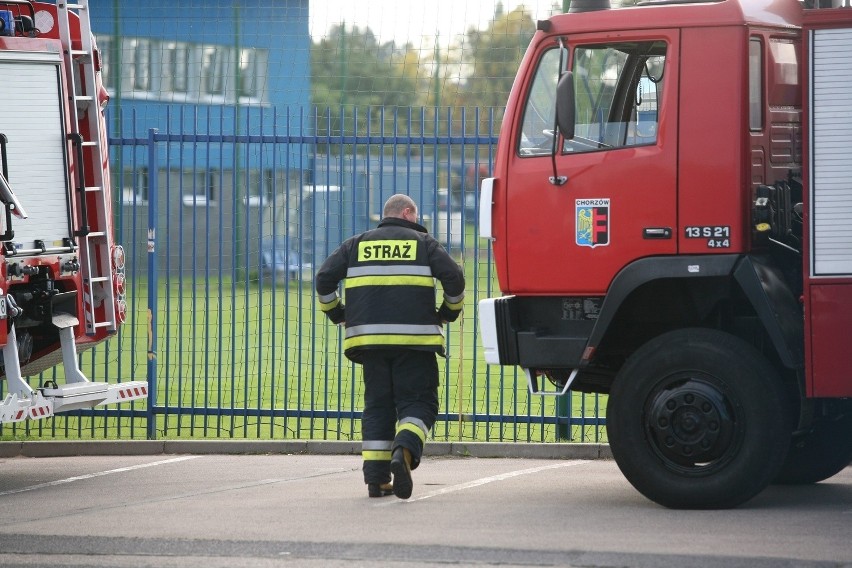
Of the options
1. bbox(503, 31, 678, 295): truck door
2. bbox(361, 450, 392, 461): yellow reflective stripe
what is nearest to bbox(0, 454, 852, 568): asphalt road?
bbox(361, 450, 392, 461): yellow reflective stripe

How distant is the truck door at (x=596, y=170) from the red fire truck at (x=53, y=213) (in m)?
3.18

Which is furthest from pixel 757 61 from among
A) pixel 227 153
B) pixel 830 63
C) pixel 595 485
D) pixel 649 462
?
pixel 227 153

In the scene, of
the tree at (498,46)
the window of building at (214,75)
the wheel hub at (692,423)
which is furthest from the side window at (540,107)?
the window of building at (214,75)

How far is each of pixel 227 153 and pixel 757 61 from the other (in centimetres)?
732

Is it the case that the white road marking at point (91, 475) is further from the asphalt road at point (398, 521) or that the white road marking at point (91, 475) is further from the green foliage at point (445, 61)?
the green foliage at point (445, 61)

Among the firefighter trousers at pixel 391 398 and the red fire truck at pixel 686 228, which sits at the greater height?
the red fire truck at pixel 686 228

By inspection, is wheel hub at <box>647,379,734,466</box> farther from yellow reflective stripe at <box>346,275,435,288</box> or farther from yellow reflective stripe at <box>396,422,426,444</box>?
yellow reflective stripe at <box>346,275,435,288</box>

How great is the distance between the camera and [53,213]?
9641mm

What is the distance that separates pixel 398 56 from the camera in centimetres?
1561

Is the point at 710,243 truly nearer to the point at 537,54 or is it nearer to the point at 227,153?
the point at 537,54

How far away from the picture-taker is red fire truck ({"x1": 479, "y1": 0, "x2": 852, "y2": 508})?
770 cm

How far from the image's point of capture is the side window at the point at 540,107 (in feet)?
27.2

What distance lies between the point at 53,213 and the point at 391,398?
280cm

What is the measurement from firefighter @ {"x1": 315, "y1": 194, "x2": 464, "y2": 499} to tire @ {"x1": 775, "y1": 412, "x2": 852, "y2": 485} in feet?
7.80
